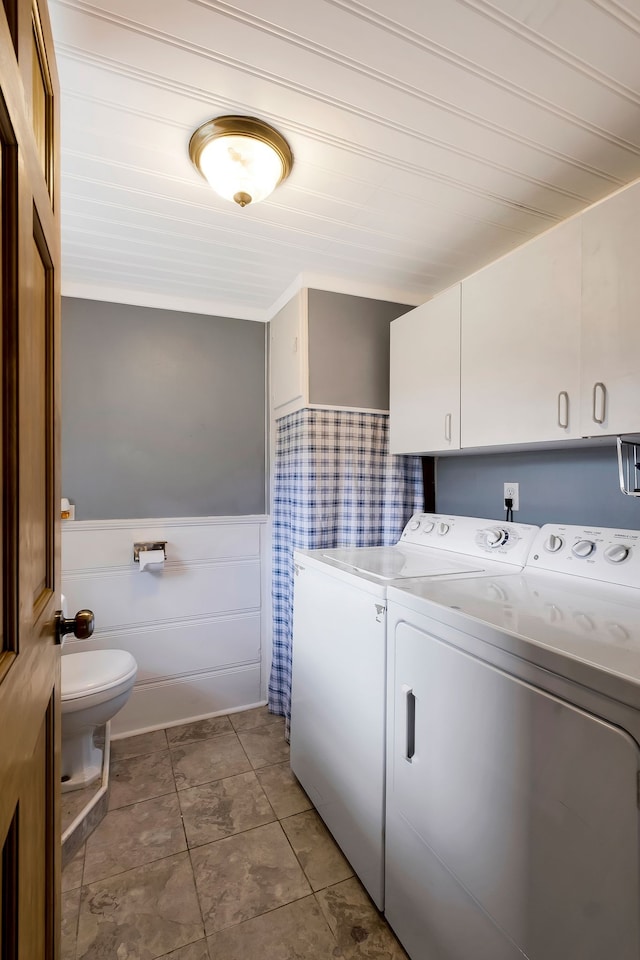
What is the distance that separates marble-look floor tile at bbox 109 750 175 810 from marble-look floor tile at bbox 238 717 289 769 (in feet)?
1.24

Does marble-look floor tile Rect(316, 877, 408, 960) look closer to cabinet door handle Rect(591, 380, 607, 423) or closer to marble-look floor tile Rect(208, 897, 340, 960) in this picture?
marble-look floor tile Rect(208, 897, 340, 960)

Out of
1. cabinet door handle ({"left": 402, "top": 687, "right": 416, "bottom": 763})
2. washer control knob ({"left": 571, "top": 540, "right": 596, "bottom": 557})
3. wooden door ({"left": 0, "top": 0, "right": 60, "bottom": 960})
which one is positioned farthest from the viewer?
washer control knob ({"left": 571, "top": 540, "right": 596, "bottom": 557})

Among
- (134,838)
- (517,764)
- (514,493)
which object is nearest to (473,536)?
(514,493)

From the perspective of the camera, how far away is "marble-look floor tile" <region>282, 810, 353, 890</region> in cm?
157

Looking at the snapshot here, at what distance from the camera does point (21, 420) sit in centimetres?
59

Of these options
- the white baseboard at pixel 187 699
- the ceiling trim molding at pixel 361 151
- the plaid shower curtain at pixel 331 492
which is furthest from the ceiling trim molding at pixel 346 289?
the white baseboard at pixel 187 699

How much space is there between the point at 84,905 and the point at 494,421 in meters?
2.09

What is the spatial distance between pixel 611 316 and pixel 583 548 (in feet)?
2.34

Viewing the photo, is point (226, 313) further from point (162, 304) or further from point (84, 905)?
point (84, 905)

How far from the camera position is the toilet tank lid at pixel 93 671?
6.01ft

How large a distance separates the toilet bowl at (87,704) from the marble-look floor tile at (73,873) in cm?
30

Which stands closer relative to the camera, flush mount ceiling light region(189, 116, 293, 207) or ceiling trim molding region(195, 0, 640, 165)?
ceiling trim molding region(195, 0, 640, 165)

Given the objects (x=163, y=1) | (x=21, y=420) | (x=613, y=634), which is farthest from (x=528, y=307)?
(x=21, y=420)

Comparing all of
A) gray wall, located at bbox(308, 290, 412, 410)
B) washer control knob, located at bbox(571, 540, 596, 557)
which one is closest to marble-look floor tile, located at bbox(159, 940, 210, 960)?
washer control knob, located at bbox(571, 540, 596, 557)
